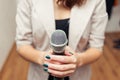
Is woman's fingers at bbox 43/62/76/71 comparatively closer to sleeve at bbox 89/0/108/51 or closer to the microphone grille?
the microphone grille

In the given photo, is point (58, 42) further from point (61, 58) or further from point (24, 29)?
point (24, 29)

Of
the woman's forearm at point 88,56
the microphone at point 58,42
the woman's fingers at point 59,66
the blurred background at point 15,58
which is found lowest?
the blurred background at point 15,58

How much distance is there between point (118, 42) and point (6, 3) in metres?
1.66

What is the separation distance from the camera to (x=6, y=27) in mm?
2709

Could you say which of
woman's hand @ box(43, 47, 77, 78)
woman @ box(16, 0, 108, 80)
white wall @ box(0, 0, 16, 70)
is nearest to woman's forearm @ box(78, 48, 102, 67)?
woman @ box(16, 0, 108, 80)

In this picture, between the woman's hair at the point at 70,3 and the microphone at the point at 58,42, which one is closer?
the microphone at the point at 58,42

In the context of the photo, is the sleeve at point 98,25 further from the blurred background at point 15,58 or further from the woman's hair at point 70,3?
the blurred background at point 15,58

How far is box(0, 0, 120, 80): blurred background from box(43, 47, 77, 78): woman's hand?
1.72 metres

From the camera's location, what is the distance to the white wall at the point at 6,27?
8.24 feet

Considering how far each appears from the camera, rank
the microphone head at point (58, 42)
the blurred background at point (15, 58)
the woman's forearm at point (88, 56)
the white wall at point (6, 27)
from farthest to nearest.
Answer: the white wall at point (6, 27), the blurred background at point (15, 58), the woman's forearm at point (88, 56), the microphone head at point (58, 42)

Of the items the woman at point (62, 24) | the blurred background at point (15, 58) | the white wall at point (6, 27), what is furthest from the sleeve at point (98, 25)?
the white wall at point (6, 27)

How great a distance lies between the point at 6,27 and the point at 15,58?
0.42 metres

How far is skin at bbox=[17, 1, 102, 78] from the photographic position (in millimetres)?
622

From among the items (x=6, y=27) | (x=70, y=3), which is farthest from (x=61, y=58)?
(x=6, y=27)
